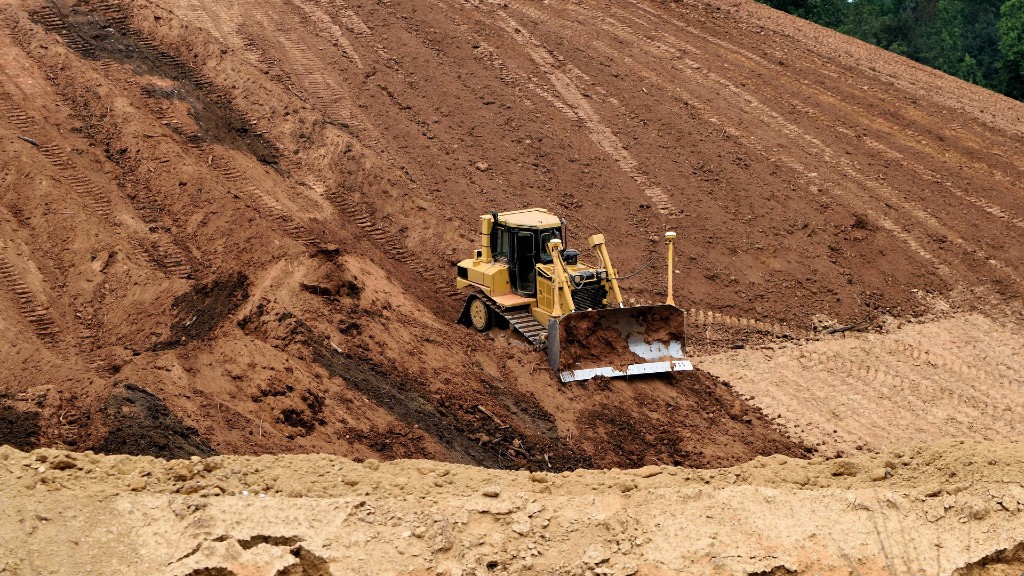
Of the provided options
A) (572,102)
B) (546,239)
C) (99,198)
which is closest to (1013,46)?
(572,102)

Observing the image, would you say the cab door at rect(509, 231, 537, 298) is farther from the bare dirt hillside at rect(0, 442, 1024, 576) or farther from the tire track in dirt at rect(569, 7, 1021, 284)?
the tire track in dirt at rect(569, 7, 1021, 284)

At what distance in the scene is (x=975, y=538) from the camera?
833 centimetres

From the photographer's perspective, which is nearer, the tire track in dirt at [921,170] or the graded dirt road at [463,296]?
the graded dirt road at [463,296]

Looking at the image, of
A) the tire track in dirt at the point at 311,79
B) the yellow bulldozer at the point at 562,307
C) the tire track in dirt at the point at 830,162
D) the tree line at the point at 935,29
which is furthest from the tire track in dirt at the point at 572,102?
the tree line at the point at 935,29

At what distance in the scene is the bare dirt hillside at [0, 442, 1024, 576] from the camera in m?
8.08

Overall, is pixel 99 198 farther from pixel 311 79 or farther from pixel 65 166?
pixel 311 79

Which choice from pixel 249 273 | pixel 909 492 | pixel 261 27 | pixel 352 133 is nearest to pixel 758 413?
pixel 909 492

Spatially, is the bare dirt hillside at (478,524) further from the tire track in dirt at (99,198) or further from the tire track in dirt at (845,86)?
the tire track in dirt at (845,86)

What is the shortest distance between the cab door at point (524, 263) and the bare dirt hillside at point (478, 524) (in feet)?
24.9

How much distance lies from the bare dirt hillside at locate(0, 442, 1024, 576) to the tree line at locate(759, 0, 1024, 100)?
116 feet

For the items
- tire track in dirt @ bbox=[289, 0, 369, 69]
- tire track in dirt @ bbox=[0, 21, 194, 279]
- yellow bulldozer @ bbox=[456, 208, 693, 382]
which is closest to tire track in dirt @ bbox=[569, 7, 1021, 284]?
tire track in dirt @ bbox=[289, 0, 369, 69]

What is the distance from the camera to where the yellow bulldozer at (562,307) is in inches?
613

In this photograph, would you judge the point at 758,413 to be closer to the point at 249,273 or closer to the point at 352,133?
the point at 249,273

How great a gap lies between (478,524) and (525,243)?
8531 mm
